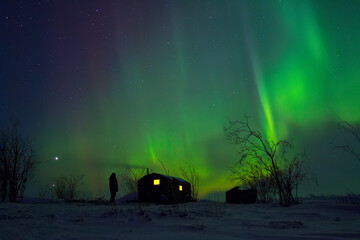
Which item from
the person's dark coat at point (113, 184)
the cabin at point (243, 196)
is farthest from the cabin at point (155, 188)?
the person's dark coat at point (113, 184)

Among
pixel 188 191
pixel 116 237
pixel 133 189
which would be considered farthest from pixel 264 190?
pixel 133 189

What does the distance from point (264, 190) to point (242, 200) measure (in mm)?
2283

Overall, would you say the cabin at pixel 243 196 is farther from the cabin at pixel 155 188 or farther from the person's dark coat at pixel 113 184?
the person's dark coat at pixel 113 184

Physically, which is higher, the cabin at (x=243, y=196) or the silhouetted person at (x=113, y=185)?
the silhouetted person at (x=113, y=185)

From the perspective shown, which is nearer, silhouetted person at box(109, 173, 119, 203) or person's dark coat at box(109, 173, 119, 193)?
silhouetted person at box(109, 173, 119, 203)

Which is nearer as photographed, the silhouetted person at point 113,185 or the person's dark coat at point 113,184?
the silhouetted person at point 113,185

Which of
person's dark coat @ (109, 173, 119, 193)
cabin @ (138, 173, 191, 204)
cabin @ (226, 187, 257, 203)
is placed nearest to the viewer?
person's dark coat @ (109, 173, 119, 193)

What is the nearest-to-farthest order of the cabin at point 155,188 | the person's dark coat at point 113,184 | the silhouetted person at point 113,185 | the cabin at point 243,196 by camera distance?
the silhouetted person at point 113,185, the person's dark coat at point 113,184, the cabin at point 243,196, the cabin at point 155,188

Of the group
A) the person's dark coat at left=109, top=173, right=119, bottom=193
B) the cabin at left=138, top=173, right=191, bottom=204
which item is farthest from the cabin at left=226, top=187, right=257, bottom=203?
the person's dark coat at left=109, top=173, right=119, bottom=193

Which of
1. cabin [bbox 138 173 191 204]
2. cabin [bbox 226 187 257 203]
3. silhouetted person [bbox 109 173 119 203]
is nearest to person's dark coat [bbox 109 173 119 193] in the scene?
silhouetted person [bbox 109 173 119 203]

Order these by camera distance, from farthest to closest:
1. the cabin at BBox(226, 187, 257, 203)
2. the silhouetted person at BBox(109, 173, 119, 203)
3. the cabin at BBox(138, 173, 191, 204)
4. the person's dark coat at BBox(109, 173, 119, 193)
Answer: the cabin at BBox(138, 173, 191, 204) → the cabin at BBox(226, 187, 257, 203) → the person's dark coat at BBox(109, 173, 119, 193) → the silhouetted person at BBox(109, 173, 119, 203)

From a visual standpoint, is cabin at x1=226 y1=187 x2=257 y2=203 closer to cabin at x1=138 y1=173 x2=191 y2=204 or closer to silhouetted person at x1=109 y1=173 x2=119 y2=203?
cabin at x1=138 y1=173 x2=191 y2=204

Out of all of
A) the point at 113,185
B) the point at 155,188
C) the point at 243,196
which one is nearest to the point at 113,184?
the point at 113,185

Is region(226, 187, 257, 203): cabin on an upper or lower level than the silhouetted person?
lower
